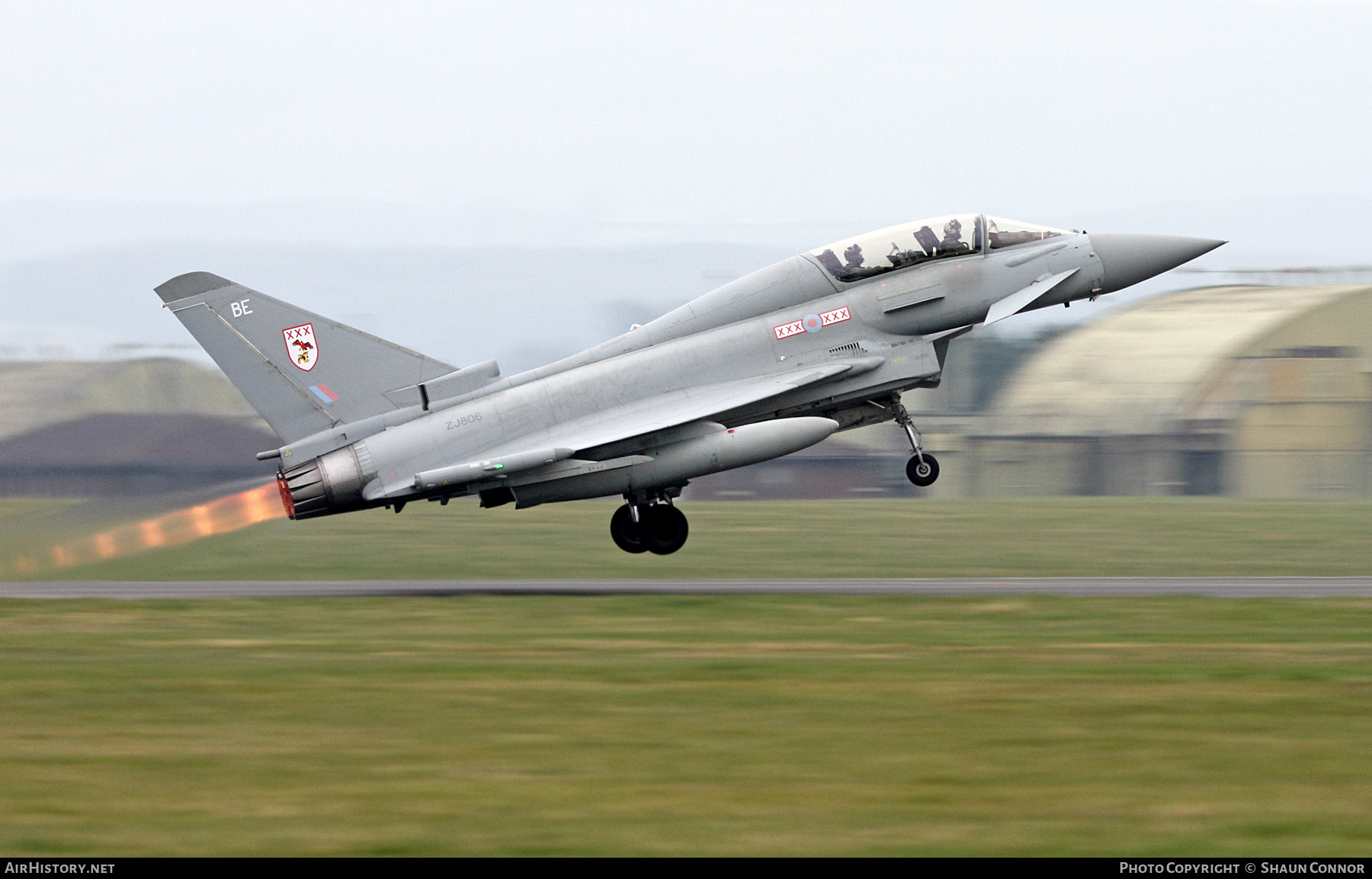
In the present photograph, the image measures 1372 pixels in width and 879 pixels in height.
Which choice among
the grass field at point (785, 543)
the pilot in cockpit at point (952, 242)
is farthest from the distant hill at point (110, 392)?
the pilot in cockpit at point (952, 242)

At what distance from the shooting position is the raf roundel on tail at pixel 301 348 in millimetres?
20969

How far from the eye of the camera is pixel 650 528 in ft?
73.8

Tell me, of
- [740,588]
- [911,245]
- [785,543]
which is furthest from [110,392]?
[911,245]

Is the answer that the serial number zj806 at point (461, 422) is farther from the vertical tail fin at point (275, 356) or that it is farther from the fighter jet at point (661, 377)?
the vertical tail fin at point (275, 356)

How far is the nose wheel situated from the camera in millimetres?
22438

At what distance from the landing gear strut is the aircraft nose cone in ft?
Answer: 11.8

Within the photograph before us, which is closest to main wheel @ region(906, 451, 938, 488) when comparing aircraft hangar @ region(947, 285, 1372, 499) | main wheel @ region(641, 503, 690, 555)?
main wheel @ region(641, 503, 690, 555)

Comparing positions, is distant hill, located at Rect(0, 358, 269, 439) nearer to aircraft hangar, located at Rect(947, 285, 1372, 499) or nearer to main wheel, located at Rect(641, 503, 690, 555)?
main wheel, located at Rect(641, 503, 690, 555)

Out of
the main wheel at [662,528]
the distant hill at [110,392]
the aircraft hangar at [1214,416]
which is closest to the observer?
the main wheel at [662,528]

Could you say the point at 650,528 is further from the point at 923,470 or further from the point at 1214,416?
the point at 1214,416

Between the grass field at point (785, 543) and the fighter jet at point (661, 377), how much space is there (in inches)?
111

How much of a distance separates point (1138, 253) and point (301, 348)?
12.6 meters

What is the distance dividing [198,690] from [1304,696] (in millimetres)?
9908

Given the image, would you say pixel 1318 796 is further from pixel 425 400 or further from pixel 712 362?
pixel 425 400
